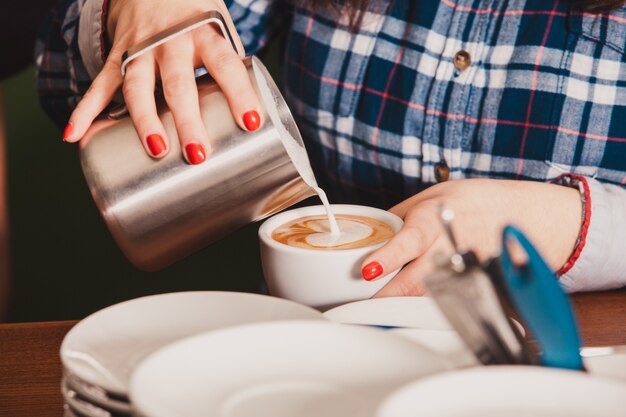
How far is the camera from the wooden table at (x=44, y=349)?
615 mm

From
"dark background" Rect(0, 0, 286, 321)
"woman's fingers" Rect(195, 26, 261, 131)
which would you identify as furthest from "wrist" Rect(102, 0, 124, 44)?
"dark background" Rect(0, 0, 286, 321)

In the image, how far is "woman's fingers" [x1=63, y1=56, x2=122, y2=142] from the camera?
77 cm

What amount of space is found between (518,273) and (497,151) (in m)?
0.74

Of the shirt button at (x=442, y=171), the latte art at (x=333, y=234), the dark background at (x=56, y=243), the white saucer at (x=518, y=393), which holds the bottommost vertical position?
the dark background at (x=56, y=243)

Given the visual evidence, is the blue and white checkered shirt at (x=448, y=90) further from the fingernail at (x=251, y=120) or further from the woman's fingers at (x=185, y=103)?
the fingernail at (x=251, y=120)

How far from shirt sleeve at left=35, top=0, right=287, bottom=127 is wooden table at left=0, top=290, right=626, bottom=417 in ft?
1.56

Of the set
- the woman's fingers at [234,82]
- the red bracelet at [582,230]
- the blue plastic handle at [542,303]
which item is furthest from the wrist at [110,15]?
the blue plastic handle at [542,303]

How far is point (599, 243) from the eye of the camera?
0.92 m

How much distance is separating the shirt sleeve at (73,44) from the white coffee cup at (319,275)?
50 centimetres

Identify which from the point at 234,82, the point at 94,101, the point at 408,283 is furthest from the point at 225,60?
the point at 408,283

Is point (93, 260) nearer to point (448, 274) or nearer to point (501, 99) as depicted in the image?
point (501, 99)

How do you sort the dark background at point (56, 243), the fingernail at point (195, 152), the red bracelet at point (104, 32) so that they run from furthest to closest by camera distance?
the dark background at point (56, 243) < the red bracelet at point (104, 32) < the fingernail at point (195, 152)

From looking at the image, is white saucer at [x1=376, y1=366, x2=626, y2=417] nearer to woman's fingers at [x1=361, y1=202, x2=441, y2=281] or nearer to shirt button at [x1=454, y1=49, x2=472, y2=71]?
woman's fingers at [x1=361, y1=202, x2=441, y2=281]

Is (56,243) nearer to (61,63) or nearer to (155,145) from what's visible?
(61,63)
